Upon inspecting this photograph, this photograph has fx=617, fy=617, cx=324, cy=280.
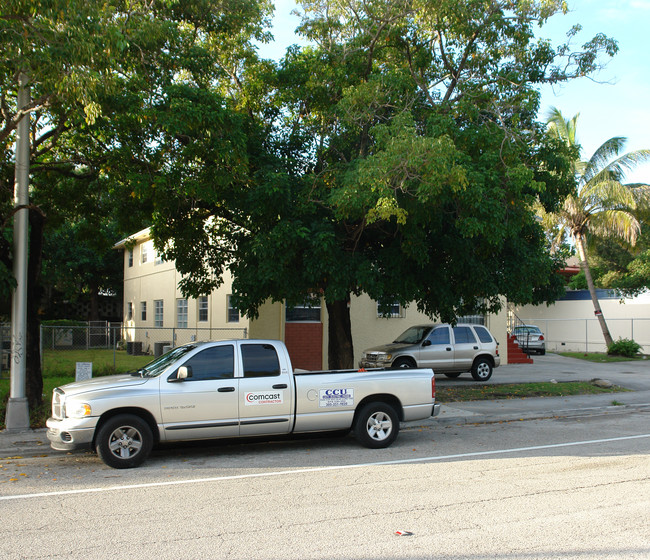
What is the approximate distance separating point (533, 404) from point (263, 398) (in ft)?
26.2

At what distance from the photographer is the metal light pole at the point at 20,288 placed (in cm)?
1042

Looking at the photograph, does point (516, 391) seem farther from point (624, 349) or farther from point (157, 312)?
point (157, 312)

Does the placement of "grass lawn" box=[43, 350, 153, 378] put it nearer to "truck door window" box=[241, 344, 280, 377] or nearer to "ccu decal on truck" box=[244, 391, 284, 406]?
"truck door window" box=[241, 344, 280, 377]

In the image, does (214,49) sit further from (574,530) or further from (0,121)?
(574,530)

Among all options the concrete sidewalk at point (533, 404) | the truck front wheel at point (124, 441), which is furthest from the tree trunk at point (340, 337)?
the truck front wheel at point (124, 441)

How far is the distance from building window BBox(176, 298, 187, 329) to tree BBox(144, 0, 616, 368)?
1032cm

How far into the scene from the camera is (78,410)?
26.3ft

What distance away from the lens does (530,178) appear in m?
11.0

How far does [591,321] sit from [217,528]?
35.0 metres

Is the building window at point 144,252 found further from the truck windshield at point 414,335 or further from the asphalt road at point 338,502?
the asphalt road at point 338,502

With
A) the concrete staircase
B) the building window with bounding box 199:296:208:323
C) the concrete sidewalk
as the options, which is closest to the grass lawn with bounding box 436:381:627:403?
the concrete sidewalk

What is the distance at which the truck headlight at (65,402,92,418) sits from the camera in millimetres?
8016

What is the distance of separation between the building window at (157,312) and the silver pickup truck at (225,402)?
19.3m

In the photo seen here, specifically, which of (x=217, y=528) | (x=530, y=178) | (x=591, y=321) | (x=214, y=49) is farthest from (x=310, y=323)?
(x=591, y=321)
